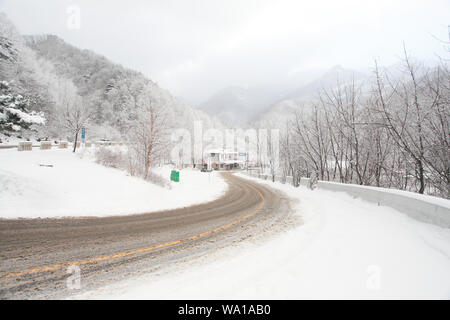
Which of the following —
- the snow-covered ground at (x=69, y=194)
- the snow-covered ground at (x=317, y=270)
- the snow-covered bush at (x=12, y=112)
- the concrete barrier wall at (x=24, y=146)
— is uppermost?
the snow-covered bush at (x=12, y=112)

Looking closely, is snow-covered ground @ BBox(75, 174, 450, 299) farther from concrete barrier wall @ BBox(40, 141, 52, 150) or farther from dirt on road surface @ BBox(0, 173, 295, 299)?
concrete barrier wall @ BBox(40, 141, 52, 150)

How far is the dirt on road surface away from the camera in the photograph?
2.82 meters

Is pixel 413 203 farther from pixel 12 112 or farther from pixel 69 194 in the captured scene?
pixel 12 112

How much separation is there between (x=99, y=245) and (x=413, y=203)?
8.88 metres

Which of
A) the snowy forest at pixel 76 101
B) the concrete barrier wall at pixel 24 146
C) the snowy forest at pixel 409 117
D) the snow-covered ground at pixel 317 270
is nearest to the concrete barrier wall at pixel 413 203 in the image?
the snow-covered ground at pixel 317 270

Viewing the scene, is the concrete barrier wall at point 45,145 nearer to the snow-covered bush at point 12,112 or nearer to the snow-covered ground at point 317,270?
the snow-covered bush at point 12,112

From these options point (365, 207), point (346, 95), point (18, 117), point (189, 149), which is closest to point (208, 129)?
point (189, 149)

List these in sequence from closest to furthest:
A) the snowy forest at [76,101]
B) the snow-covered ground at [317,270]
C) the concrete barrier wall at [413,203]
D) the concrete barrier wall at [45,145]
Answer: the snow-covered ground at [317,270] < the concrete barrier wall at [413,203] < the snowy forest at [76,101] < the concrete barrier wall at [45,145]

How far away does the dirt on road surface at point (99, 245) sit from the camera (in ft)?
9.24

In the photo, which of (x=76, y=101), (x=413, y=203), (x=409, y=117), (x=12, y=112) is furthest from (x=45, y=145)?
(x=76, y=101)

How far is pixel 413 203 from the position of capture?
19.5ft

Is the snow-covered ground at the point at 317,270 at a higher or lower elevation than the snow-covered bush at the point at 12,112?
lower

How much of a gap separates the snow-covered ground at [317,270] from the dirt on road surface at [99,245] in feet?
1.60

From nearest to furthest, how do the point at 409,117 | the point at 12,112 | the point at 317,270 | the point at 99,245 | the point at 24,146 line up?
1. the point at 317,270
2. the point at 99,245
3. the point at 409,117
4. the point at 24,146
5. the point at 12,112
